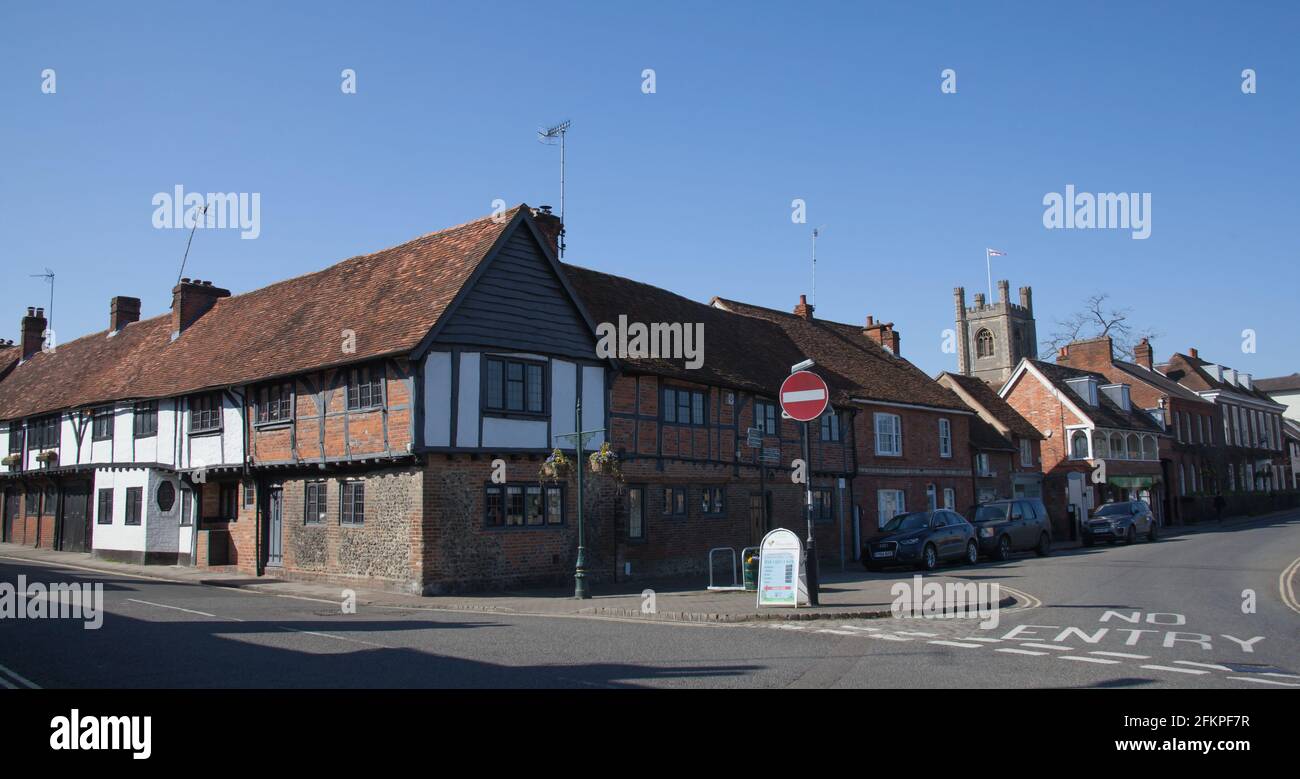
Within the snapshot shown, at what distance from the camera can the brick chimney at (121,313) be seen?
3775cm

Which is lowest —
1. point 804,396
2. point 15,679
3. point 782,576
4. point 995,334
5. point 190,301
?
point 15,679

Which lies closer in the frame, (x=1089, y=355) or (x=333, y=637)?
(x=333, y=637)

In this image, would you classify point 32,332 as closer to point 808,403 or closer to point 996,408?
point 808,403

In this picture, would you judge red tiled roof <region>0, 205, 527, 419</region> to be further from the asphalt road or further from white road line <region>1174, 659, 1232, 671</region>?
white road line <region>1174, 659, 1232, 671</region>

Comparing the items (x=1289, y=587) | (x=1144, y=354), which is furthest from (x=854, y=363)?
(x=1144, y=354)

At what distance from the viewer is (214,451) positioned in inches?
995

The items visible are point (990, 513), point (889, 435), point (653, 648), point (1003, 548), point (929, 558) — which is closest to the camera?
point (653, 648)

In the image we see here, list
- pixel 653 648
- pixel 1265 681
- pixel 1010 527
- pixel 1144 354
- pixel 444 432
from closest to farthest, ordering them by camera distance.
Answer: pixel 1265 681, pixel 653 648, pixel 444 432, pixel 1010 527, pixel 1144 354

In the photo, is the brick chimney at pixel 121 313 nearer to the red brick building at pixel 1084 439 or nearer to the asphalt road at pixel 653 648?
the asphalt road at pixel 653 648

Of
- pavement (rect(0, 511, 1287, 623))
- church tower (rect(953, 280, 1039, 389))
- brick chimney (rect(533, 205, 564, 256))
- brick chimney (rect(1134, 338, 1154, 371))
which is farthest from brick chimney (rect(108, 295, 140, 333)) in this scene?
church tower (rect(953, 280, 1039, 389))

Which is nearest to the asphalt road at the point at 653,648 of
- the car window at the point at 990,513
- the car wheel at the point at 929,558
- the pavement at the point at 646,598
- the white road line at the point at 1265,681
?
the white road line at the point at 1265,681

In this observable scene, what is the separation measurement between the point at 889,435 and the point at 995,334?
66.7 m

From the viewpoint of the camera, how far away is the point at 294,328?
24.7 metres
